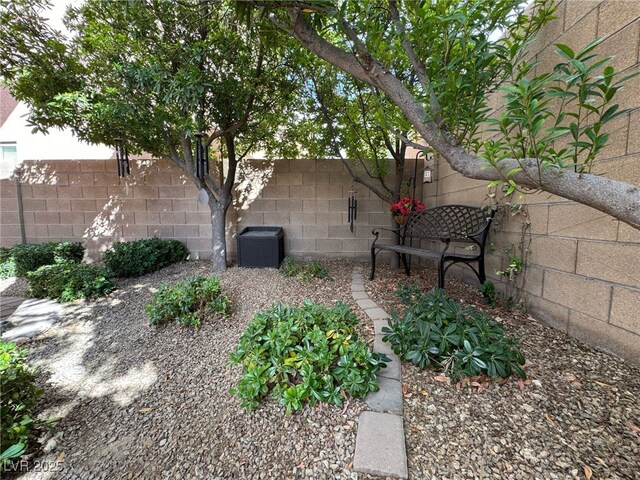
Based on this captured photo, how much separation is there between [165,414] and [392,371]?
1.23m

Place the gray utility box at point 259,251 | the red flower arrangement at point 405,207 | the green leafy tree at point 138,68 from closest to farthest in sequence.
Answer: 1. the green leafy tree at point 138,68
2. the red flower arrangement at point 405,207
3. the gray utility box at point 259,251

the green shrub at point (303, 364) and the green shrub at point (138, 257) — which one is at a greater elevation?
the green shrub at point (138, 257)

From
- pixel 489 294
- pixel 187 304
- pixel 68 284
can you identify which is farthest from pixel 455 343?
pixel 68 284

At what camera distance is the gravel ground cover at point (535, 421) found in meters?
0.96

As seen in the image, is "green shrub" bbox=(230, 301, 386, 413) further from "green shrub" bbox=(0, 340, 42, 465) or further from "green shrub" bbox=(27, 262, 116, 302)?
"green shrub" bbox=(27, 262, 116, 302)

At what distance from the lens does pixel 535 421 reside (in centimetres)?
113

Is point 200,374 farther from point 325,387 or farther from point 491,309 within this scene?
point 491,309

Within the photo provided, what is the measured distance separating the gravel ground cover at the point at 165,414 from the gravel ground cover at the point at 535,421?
32 cm

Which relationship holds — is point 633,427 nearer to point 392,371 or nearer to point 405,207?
point 392,371

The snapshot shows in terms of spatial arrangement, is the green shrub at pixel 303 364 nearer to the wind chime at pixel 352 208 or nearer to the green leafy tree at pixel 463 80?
the green leafy tree at pixel 463 80

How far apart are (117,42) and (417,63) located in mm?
2806

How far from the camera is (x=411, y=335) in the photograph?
5.10 feet

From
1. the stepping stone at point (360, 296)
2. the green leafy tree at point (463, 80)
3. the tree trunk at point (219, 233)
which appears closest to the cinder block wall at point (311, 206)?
the tree trunk at point (219, 233)

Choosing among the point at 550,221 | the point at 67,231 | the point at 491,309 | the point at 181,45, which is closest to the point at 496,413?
the point at 491,309
